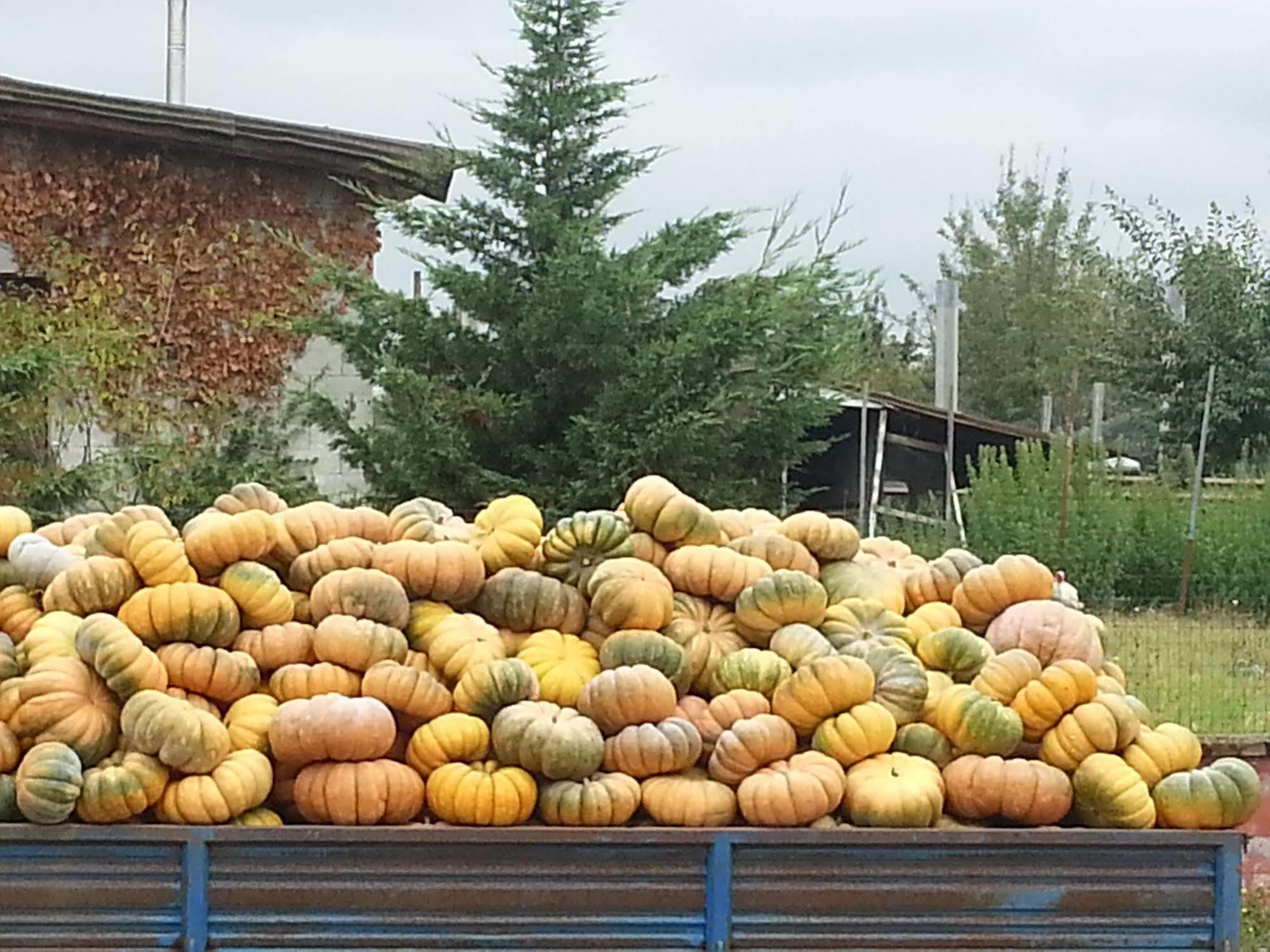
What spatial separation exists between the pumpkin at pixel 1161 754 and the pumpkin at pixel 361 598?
1876 mm

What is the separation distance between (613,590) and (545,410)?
18.9ft

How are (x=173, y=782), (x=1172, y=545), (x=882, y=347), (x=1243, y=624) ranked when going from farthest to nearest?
(x=882, y=347)
(x=1172, y=545)
(x=1243, y=624)
(x=173, y=782)

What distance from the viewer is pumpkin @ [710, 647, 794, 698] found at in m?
3.70

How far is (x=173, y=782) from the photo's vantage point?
3277 millimetres

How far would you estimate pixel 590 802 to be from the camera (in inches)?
131

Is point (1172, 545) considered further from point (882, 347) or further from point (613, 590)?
point (882, 347)

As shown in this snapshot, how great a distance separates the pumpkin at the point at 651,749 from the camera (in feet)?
11.2

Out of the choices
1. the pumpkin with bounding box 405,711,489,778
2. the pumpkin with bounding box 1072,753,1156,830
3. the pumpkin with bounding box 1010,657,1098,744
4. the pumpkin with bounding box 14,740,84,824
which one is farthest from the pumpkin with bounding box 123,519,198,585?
the pumpkin with bounding box 1072,753,1156,830

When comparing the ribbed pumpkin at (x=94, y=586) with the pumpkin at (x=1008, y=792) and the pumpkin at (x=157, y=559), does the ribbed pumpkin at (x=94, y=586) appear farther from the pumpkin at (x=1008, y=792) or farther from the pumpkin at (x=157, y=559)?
the pumpkin at (x=1008, y=792)

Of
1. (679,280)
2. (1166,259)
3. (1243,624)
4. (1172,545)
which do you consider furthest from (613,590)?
(1166,259)

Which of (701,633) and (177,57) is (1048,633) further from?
(177,57)

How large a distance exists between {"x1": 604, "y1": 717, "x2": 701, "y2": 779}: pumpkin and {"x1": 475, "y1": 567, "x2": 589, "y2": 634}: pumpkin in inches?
20.4

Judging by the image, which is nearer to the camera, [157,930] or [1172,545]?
[157,930]

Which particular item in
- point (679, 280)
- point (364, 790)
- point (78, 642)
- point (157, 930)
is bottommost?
point (157, 930)
